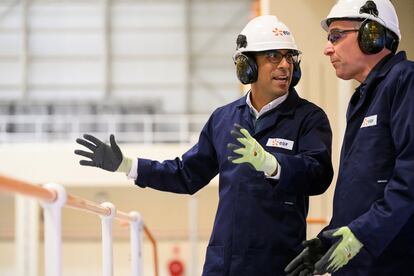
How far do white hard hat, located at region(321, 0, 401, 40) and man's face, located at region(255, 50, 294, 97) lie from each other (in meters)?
0.49

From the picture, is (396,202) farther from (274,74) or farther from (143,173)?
(143,173)

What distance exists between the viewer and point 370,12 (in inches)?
123

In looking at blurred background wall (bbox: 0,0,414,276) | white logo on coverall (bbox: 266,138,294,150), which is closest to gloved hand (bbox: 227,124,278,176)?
white logo on coverall (bbox: 266,138,294,150)

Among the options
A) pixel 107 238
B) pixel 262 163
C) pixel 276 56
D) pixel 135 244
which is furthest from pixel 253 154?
pixel 135 244

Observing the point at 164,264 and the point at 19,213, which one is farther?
the point at 164,264

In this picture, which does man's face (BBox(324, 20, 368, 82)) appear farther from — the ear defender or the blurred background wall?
the blurred background wall

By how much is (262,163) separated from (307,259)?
466mm

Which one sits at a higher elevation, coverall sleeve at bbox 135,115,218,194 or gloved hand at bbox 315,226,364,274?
coverall sleeve at bbox 135,115,218,194

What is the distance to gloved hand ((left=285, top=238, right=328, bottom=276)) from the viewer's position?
9.86 ft

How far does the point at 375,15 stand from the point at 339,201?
32.9 inches

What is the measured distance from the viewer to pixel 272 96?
368 cm

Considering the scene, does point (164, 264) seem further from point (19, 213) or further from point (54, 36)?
point (54, 36)

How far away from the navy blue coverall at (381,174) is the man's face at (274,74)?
56 centimetres

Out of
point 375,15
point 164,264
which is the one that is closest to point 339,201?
point 375,15
